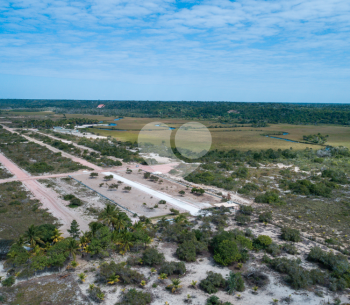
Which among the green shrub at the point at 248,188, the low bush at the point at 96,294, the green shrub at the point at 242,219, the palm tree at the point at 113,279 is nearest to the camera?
the low bush at the point at 96,294

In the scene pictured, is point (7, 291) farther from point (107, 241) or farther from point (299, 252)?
point (299, 252)

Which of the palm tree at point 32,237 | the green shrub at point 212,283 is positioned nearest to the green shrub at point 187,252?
the green shrub at point 212,283

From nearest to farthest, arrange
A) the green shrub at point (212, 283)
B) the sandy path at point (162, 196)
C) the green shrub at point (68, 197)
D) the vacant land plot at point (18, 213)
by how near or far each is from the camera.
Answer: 1. the green shrub at point (212, 283)
2. the vacant land plot at point (18, 213)
3. the sandy path at point (162, 196)
4. the green shrub at point (68, 197)

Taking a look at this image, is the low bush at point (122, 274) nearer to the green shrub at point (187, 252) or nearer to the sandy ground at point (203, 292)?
the sandy ground at point (203, 292)

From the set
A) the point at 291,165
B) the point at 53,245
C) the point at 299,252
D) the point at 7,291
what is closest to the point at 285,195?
the point at 299,252

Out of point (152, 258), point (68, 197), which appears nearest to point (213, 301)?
point (152, 258)
